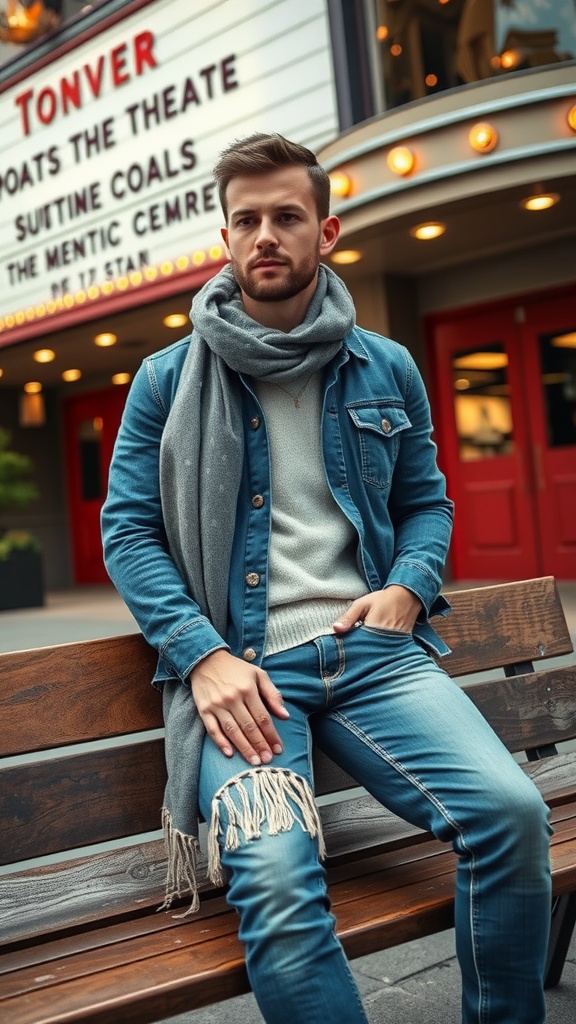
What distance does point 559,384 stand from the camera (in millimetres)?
10133

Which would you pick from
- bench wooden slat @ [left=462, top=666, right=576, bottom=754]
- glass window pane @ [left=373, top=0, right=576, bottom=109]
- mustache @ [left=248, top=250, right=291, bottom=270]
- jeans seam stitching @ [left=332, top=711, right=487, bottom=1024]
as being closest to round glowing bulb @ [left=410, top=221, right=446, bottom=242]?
glass window pane @ [left=373, top=0, right=576, bottom=109]

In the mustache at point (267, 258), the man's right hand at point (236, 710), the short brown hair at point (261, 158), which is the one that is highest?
the short brown hair at point (261, 158)

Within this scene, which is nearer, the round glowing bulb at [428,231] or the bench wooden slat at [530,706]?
the bench wooden slat at [530,706]

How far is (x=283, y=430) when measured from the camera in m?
2.44

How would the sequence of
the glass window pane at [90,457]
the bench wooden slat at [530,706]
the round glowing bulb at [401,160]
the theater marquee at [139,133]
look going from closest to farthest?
the bench wooden slat at [530,706] → the round glowing bulb at [401,160] → the theater marquee at [139,133] → the glass window pane at [90,457]

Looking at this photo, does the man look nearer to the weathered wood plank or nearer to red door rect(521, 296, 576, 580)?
the weathered wood plank

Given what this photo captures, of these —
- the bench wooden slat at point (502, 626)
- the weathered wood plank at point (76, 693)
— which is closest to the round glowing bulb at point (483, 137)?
the bench wooden slat at point (502, 626)

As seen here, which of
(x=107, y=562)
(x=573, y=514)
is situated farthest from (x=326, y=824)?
(x=573, y=514)

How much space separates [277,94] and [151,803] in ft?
28.4

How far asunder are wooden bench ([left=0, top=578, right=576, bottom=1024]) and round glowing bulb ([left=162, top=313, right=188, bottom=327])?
9.73 m

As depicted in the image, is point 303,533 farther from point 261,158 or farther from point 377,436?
point 261,158

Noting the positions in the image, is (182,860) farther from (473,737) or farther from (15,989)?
(473,737)

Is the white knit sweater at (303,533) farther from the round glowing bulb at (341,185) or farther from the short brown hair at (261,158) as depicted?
the round glowing bulb at (341,185)

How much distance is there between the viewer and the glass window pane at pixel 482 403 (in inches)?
418
